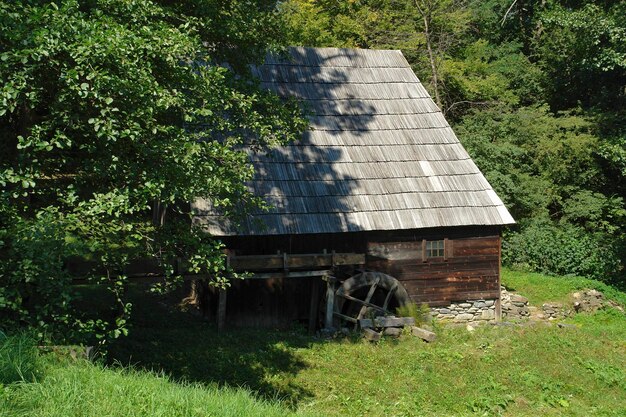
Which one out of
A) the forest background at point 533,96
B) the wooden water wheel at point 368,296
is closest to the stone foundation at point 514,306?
the wooden water wheel at point 368,296

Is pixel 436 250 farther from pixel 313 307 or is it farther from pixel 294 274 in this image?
pixel 294 274

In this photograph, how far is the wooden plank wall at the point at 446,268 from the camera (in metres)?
17.1

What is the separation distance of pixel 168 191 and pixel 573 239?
59.9 ft

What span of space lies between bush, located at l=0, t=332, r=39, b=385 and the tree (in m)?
0.44

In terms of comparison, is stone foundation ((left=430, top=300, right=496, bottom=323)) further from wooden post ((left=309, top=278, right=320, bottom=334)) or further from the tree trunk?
the tree trunk

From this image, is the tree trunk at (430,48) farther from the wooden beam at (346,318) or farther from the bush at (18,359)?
the bush at (18,359)

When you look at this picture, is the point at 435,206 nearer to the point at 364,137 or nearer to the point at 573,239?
the point at 364,137

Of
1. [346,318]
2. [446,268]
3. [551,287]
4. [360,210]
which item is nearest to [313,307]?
[346,318]

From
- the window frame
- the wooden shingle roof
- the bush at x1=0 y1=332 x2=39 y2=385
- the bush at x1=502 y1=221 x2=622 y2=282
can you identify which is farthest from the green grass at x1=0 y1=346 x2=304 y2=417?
the bush at x1=502 y1=221 x2=622 y2=282

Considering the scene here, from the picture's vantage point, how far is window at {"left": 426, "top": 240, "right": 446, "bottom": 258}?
17375 mm

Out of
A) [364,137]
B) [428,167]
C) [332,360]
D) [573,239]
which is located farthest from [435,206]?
[573,239]

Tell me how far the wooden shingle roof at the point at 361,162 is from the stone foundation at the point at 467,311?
2149 millimetres

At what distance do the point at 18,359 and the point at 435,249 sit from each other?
11952mm

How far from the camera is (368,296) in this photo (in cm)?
1611
